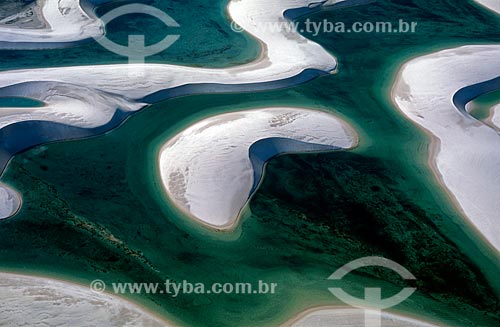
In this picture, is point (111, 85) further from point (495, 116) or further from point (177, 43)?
point (495, 116)

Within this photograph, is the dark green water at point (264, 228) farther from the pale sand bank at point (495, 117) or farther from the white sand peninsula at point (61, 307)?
the pale sand bank at point (495, 117)

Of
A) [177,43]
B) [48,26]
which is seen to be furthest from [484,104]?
[48,26]

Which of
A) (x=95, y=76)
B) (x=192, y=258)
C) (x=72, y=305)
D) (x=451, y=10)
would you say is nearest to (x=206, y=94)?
(x=95, y=76)

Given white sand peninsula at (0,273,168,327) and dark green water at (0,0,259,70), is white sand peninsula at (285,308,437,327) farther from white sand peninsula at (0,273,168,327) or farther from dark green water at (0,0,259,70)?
dark green water at (0,0,259,70)

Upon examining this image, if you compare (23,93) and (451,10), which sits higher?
(451,10)

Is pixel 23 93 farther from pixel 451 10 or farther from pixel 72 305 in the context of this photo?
pixel 451 10

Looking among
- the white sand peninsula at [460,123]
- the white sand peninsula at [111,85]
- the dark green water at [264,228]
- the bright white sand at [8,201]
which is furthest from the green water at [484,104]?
the bright white sand at [8,201]
